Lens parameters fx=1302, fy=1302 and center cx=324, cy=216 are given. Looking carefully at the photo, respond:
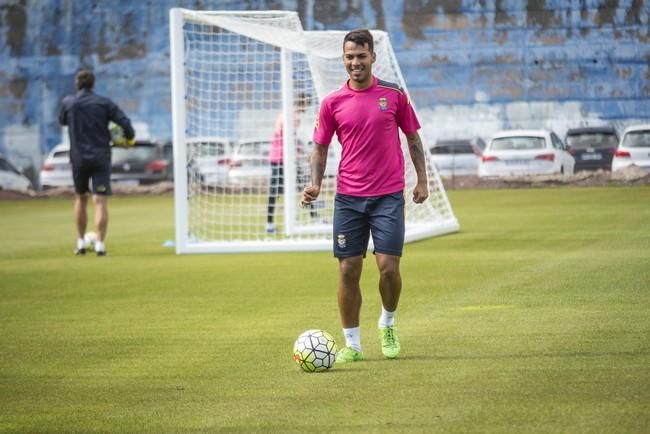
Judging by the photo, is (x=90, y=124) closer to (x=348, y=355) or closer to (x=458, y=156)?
(x=348, y=355)

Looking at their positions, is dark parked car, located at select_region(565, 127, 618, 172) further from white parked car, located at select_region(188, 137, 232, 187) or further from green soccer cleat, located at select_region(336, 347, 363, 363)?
green soccer cleat, located at select_region(336, 347, 363, 363)

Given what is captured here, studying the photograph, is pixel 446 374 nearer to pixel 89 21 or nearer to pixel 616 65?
pixel 616 65

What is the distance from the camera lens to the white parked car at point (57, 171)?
33.7 m

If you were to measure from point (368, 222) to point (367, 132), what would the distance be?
564 mm

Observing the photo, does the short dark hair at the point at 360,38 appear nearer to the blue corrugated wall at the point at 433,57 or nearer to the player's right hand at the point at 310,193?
the player's right hand at the point at 310,193

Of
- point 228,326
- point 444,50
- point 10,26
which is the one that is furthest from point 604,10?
point 228,326

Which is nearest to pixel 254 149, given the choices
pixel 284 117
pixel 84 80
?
pixel 284 117

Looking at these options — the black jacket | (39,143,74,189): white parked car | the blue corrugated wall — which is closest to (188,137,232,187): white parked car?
the black jacket

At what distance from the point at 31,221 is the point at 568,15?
1416cm

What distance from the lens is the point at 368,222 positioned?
26.2 feet

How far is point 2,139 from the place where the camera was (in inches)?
1368

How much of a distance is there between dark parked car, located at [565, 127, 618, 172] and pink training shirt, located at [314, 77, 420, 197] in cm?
2326

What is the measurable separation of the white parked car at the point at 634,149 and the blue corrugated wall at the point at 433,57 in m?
0.53

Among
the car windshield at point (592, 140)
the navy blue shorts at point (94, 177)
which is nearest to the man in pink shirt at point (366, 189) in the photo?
the navy blue shorts at point (94, 177)
